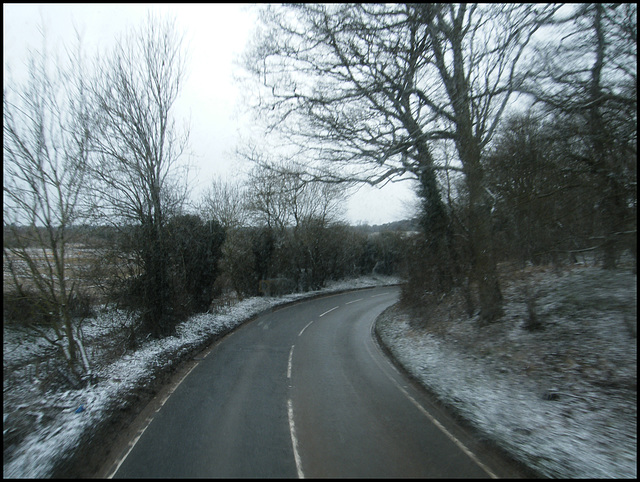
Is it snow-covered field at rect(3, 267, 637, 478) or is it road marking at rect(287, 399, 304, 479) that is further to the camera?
snow-covered field at rect(3, 267, 637, 478)

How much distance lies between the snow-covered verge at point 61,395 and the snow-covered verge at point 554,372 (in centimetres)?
598

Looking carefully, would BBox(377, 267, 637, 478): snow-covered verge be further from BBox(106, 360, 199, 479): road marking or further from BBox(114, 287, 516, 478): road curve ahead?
BBox(106, 360, 199, 479): road marking

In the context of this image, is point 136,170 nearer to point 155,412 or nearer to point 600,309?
point 155,412

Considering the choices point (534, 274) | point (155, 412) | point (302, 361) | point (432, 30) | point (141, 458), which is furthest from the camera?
point (534, 274)

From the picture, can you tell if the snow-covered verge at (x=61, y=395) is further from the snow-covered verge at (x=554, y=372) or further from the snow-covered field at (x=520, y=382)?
the snow-covered verge at (x=554, y=372)

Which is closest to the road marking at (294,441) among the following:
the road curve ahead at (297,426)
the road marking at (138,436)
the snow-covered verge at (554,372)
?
the road curve ahead at (297,426)

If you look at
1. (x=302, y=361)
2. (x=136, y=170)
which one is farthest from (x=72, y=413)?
(x=136, y=170)

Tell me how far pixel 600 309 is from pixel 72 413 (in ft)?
34.6

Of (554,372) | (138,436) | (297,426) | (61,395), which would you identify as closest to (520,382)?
(554,372)

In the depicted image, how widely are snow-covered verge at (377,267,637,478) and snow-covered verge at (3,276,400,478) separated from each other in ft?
19.6

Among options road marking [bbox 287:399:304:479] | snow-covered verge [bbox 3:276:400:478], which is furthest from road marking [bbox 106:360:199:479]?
road marking [bbox 287:399:304:479]

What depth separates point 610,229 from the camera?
6.46 m

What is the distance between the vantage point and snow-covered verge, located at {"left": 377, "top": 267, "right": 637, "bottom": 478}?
493 cm

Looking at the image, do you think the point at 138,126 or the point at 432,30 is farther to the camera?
the point at 138,126
